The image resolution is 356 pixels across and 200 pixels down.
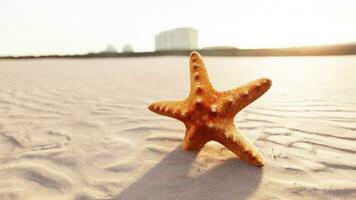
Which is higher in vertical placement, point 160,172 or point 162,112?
point 162,112

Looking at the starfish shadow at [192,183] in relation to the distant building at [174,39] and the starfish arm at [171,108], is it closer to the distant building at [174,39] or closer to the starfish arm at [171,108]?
the starfish arm at [171,108]

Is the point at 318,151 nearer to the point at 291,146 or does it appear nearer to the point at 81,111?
the point at 291,146

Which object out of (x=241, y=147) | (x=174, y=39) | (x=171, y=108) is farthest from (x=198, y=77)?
(x=174, y=39)

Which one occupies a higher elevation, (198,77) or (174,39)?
(174,39)

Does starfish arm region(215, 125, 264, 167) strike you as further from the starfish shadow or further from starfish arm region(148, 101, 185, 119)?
starfish arm region(148, 101, 185, 119)

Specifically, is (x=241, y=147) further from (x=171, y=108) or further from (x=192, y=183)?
(x=171, y=108)

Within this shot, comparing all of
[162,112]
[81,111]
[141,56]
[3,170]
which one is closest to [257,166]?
[162,112]
